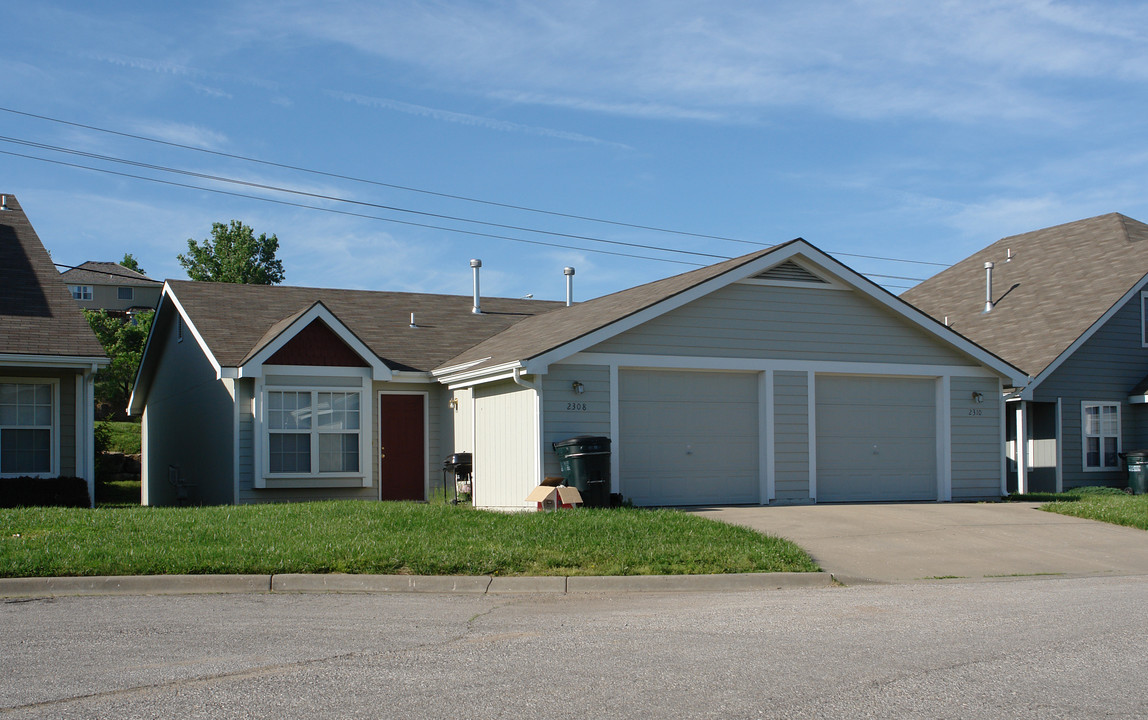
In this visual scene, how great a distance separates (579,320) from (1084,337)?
484 inches

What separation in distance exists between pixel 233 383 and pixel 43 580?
9330 mm

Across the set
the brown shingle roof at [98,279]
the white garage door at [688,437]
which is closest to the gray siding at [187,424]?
the white garage door at [688,437]

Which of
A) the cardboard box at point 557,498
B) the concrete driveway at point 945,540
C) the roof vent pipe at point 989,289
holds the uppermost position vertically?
the roof vent pipe at point 989,289

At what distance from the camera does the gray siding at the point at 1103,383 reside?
2467 centimetres

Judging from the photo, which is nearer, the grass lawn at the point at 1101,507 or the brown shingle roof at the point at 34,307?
the grass lawn at the point at 1101,507

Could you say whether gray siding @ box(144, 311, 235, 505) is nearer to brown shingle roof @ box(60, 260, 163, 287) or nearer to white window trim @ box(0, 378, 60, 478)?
white window trim @ box(0, 378, 60, 478)

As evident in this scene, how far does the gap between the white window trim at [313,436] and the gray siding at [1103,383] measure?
49.6ft

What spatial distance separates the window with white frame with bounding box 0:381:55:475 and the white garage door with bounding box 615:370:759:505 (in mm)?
Result: 9887

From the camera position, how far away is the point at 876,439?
1958 cm

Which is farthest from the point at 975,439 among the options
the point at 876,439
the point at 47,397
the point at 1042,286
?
the point at 47,397

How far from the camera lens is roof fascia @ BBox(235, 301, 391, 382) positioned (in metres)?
18.7

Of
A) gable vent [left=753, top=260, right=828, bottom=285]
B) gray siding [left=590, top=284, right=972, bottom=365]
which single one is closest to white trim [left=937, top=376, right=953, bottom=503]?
gray siding [left=590, top=284, right=972, bottom=365]

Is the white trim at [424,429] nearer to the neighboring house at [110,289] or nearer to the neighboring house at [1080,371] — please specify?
the neighboring house at [1080,371]

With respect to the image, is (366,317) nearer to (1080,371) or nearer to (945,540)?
(945,540)
